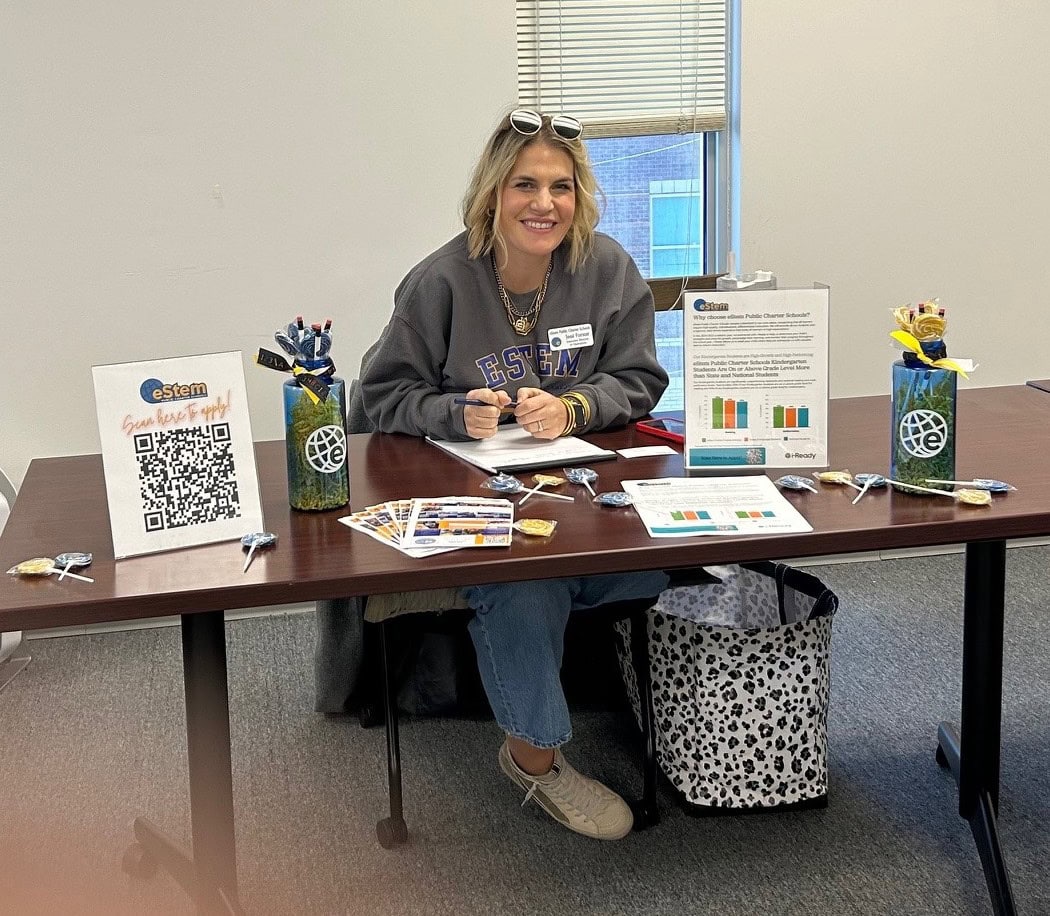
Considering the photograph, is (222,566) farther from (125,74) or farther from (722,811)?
(125,74)

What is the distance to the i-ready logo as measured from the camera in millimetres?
1637

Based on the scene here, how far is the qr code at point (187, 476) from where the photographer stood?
64.4 inches

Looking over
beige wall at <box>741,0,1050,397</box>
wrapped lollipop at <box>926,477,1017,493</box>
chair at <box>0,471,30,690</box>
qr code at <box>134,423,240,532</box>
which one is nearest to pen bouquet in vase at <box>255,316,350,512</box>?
qr code at <box>134,423,240,532</box>

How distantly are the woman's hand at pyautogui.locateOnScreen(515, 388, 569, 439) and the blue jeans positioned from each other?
26 cm

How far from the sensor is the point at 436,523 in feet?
5.57

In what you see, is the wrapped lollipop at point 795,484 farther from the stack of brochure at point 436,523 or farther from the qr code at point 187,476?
the qr code at point 187,476

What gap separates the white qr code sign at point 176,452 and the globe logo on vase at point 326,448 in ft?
0.28

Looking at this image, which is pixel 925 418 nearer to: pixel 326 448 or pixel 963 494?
pixel 963 494

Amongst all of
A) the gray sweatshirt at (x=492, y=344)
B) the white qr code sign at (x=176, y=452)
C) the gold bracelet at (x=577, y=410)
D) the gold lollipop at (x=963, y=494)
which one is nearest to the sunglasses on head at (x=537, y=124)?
the gray sweatshirt at (x=492, y=344)

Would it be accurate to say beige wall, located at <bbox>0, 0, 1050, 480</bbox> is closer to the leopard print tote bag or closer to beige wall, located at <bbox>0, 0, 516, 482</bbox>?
beige wall, located at <bbox>0, 0, 516, 482</bbox>

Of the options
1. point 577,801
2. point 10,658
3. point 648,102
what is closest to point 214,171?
point 648,102

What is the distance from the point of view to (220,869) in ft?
5.85

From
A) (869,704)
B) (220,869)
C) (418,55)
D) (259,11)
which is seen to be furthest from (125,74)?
(869,704)

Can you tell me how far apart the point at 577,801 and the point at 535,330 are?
87cm
